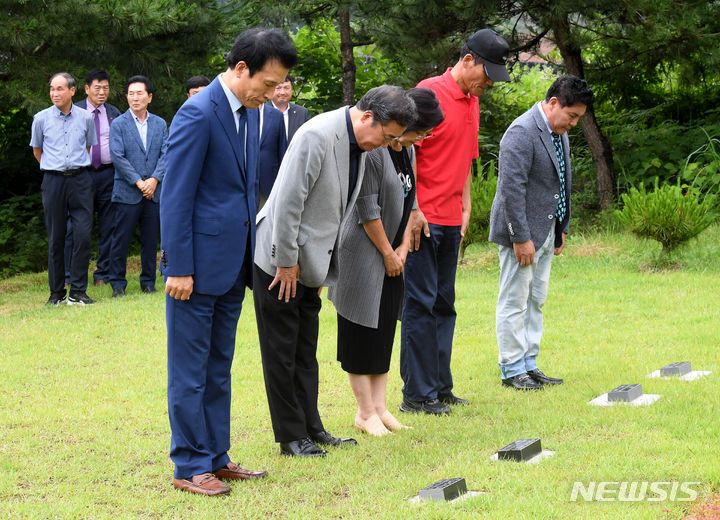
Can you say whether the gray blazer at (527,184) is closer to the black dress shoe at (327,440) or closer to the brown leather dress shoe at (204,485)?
the black dress shoe at (327,440)

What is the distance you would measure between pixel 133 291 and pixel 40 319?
1.63 meters

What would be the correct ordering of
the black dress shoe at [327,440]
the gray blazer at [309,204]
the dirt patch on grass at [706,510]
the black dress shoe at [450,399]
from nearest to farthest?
the dirt patch on grass at [706,510], the gray blazer at [309,204], the black dress shoe at [327,440], the black dress shoe at [450,399]

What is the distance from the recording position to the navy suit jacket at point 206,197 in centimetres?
400

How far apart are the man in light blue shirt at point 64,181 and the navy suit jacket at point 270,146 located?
459 cm

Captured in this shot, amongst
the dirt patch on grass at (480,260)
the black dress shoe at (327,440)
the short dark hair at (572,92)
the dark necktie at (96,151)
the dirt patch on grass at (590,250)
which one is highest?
the short dark hair at (572,92)

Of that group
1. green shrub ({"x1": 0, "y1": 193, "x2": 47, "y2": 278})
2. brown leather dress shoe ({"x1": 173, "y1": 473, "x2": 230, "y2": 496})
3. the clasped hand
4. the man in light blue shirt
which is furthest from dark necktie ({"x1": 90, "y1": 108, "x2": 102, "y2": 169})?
brown leather dress shoe ({"x1": 173, "y1": 473, "x2": 230, "y2": 496})

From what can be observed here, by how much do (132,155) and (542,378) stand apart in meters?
5.49

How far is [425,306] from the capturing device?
5.48 m

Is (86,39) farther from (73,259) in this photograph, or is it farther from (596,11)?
(596,11)

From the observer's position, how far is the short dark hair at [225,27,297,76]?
12.9 ft

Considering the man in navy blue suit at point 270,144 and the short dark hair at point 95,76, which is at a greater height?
the short dark hair at point 95,76

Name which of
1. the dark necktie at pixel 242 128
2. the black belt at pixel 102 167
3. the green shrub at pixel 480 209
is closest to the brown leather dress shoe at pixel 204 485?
the dark necktie at pixel 242 128

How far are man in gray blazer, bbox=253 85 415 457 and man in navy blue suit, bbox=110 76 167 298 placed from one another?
5561 millimetres

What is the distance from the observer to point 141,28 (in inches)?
435
